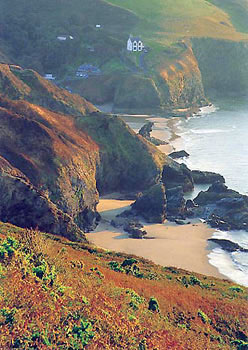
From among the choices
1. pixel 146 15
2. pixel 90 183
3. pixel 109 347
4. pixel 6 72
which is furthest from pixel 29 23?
pixel 109 347

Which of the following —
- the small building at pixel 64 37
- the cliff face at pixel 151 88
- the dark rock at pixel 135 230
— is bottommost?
the cliff face at pixel 151 88

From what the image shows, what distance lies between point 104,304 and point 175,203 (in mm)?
34379

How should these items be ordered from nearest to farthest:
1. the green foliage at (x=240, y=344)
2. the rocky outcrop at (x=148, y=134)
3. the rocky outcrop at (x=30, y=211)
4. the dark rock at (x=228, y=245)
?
1. the green foliage at (x=240, y=344)
2. the rocky outcrop at (x=30, y=211)
3. the dark rock at (x=228, y=245)
4. the rocky outcrop at (x=148, y=134)

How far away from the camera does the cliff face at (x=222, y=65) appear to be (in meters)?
152

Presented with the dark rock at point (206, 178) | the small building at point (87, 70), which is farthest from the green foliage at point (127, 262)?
the small building at point (87, 70)

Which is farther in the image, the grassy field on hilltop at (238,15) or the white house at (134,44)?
the grassy field on hilltop at (238,15)

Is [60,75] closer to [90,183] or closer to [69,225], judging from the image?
[90,183]

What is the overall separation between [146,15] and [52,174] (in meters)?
129

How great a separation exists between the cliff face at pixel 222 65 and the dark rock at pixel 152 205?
99.5m

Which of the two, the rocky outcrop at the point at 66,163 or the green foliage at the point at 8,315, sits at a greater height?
the green foliage at the point at 8,315

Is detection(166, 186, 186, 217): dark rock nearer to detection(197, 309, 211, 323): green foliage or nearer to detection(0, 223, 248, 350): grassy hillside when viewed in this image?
detection(0, 223, 248, 350): grassy hillside

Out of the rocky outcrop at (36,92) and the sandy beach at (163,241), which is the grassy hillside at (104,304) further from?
the rocky outcrop at (36,92)

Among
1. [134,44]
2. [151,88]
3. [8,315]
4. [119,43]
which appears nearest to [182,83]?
[151,88]

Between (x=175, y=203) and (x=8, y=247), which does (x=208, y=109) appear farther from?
(x=8, y=247)
